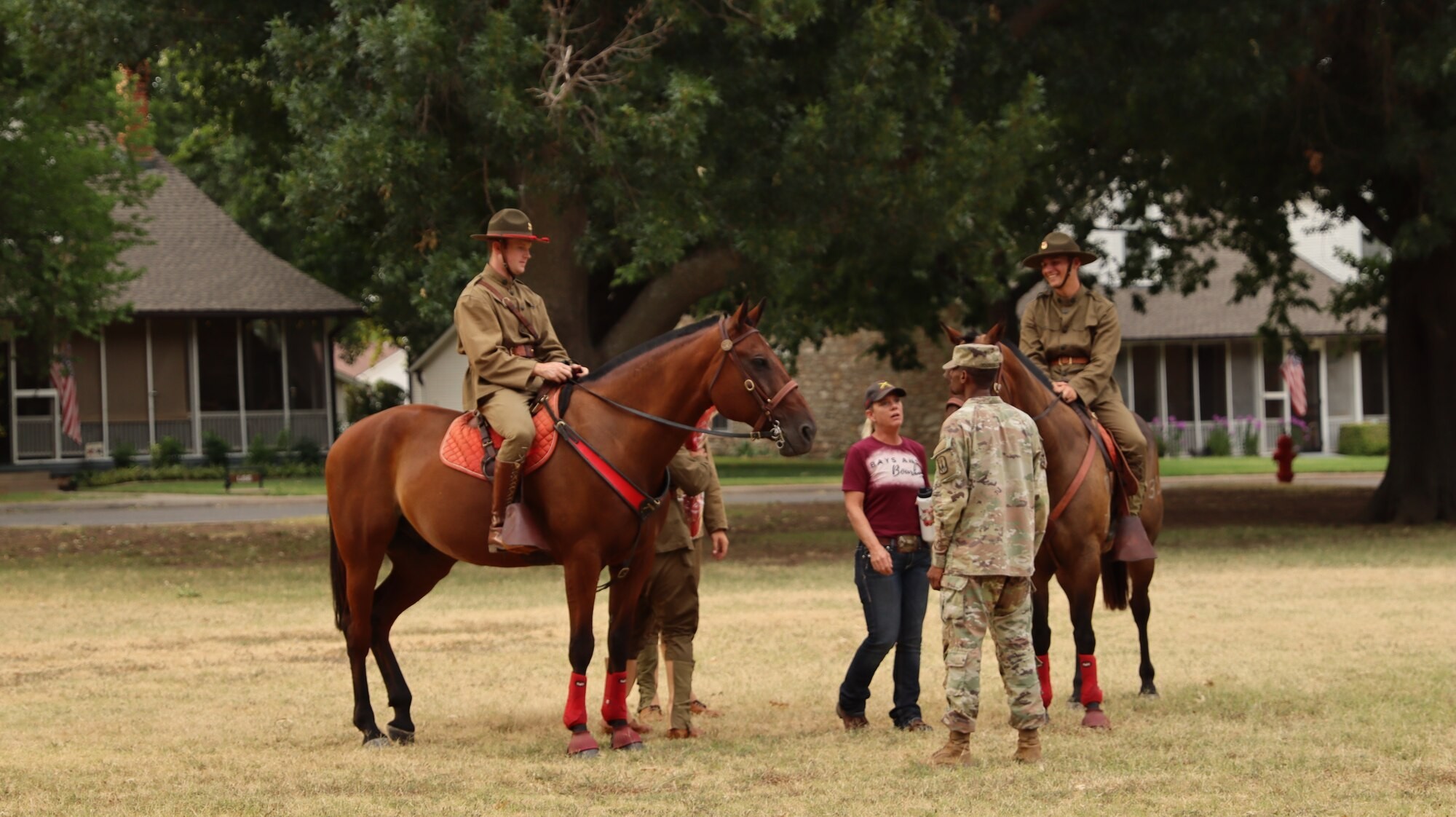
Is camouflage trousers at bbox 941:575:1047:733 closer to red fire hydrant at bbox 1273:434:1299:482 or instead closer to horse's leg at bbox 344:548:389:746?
horse's leg at bbox 344:548:389:746

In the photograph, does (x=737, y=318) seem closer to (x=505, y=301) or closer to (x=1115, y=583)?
(x=505, y=301)

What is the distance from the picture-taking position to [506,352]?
345 inches

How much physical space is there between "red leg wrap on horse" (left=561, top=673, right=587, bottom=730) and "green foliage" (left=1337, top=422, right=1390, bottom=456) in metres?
43.8

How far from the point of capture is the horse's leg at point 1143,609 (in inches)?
403

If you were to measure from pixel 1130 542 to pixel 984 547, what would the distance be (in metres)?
2.43

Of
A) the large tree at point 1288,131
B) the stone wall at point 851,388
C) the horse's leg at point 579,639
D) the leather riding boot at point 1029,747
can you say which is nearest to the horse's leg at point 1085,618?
the leather riding boot at point 1029,747

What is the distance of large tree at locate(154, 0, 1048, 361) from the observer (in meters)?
16.9

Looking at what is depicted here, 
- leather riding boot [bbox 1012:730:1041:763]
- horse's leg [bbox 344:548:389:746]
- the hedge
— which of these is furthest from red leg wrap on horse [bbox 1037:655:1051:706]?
the hedge

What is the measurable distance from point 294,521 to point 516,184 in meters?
9.83

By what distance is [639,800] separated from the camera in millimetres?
7293

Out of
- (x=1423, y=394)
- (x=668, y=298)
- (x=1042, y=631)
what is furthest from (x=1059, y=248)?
(x=1423, y=394)

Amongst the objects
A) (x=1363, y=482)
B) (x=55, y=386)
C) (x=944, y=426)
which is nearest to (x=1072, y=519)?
(x=944, y=426)

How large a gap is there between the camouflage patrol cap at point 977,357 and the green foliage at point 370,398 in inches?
1593

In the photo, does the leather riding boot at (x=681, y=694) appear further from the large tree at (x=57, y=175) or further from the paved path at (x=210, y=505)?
the paved path at (x=210, y=505)
